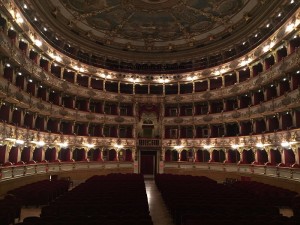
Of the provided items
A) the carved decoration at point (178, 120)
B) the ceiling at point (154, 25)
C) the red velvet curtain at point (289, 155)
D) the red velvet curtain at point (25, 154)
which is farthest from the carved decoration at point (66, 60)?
the red velvet curtain at point (289, 155)

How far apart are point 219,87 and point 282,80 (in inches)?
425

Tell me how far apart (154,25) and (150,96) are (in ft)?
30.4

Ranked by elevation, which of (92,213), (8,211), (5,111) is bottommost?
(8,211)

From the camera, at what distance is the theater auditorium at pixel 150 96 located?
19.2 metres

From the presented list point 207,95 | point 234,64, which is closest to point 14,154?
point 207,95

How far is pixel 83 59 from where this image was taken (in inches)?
1325

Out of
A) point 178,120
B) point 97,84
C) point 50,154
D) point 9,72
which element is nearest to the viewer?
point 9,72

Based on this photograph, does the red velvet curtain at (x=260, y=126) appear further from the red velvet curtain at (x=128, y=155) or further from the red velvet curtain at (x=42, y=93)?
the red velvet curtain at (x=42, y=93)

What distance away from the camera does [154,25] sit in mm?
31281

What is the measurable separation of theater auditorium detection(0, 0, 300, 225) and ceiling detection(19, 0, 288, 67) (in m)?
0.13

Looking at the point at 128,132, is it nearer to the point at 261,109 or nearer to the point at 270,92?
the point at 261,109

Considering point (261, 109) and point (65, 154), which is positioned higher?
point (261, 109)

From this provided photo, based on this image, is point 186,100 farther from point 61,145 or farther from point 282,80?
point 61,145

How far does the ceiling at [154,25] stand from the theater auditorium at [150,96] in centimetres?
13
